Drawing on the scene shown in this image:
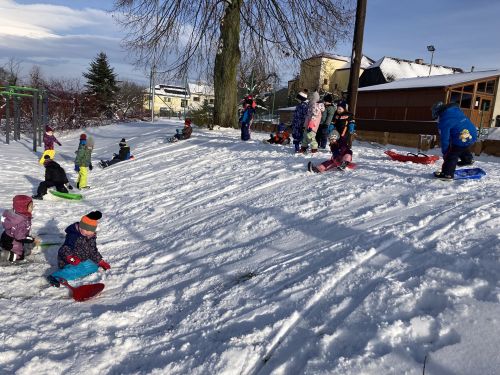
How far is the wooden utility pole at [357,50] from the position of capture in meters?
9.18

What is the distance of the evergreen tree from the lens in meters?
40.7

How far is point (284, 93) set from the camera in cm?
6425

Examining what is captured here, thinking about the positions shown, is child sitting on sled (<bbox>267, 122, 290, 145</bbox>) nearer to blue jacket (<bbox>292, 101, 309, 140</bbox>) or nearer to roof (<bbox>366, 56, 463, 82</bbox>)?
blue jacket (<bbox>292, 101, 309, 140</bbox>)

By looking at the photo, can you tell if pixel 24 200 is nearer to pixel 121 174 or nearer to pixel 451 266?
pixel 451 266

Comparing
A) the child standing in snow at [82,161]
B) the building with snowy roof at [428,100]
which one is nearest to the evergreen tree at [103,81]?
the building with snowy roof at [428,100]

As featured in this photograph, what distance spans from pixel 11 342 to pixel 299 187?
4992mm

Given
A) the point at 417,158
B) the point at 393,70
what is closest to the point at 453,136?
the point at 417,158

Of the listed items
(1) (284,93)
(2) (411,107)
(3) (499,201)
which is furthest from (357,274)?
(1) (284,93)

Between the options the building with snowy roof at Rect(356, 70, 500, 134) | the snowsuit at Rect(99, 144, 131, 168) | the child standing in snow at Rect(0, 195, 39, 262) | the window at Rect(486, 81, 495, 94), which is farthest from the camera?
the window at Rect(486, 81, 495, 94)

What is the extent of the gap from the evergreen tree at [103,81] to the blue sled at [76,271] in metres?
38.9

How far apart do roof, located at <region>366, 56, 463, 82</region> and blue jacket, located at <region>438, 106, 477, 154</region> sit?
34565mm

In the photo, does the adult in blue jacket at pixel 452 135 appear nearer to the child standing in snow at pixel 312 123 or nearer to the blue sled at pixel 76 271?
the child standing in snow at pixel 312 123

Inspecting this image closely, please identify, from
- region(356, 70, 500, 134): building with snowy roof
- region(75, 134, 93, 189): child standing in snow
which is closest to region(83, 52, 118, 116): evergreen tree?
region(356, 70, 500, 134): building with snowy roof

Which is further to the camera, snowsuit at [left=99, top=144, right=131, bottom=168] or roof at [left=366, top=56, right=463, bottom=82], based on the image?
roof at [left=366, top=56, right=463, bottom=82]
